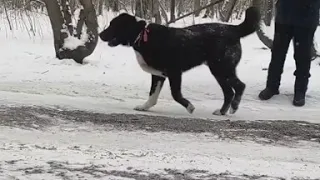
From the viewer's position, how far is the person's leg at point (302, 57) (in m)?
7.57

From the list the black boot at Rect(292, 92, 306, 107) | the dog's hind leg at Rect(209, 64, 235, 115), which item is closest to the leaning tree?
the dog's hind leg at Rect(209, 64, 235, 115)

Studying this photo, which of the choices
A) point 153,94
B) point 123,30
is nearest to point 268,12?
point 153,94

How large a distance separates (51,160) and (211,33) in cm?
340

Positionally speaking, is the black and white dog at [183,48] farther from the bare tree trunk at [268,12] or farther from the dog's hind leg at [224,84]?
the bare tree trunk at [268,12]

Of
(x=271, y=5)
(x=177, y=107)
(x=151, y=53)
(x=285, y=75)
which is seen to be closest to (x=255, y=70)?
(x=285, y=75)

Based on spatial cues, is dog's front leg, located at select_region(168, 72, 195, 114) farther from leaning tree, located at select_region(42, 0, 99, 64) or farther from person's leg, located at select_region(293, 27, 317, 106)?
leaning tree, located at select_region(42, 0, 99, 64)

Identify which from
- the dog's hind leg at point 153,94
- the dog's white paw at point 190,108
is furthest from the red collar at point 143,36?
the dog's white paw at point 190,108

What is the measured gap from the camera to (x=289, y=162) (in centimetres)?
403

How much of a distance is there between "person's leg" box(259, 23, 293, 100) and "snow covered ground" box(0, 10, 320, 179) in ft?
0.48

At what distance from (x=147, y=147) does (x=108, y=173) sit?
99 centimetres

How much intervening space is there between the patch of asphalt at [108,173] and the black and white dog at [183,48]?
2.95 metres

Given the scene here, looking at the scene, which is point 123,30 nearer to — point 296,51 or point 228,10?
point 296,51

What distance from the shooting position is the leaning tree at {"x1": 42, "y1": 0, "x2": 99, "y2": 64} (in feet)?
31.6

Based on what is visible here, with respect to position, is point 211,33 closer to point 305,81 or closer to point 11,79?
point 305,81
